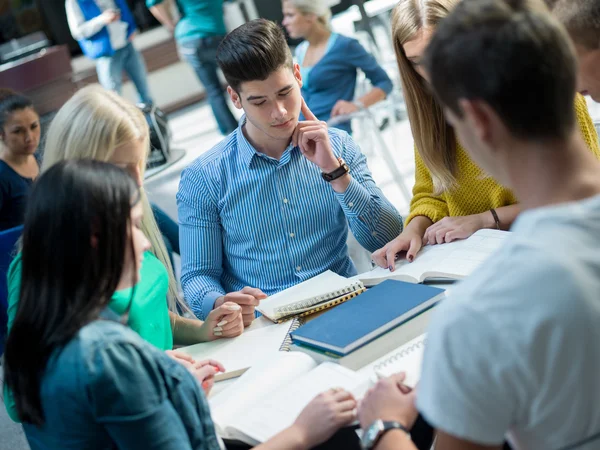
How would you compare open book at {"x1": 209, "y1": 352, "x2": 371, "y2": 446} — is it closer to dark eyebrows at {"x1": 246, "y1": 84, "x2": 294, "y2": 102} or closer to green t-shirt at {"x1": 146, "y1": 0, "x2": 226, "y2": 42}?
dark eyebrows at {"x1": 246, "y1": 84, "x2": 294, "y2": 102}

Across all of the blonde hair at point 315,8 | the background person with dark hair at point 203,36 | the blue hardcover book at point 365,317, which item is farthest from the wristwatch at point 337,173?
the background person with dark hair at point 203,36

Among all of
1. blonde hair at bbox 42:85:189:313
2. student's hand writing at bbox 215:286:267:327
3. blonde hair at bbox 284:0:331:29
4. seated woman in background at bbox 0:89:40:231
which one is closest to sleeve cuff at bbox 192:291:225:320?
student's hand writing at bbox 215:286:267:327

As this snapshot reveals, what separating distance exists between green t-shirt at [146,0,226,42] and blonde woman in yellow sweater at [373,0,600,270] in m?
3.90

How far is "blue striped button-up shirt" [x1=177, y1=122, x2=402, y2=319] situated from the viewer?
2188 mm

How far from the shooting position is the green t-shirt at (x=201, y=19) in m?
5.69

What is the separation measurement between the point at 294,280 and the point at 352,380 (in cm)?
88

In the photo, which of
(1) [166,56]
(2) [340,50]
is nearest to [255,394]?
(2) [340,50]

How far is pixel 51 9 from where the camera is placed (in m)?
8.80

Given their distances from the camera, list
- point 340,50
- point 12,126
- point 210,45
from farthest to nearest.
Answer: point 210,45
point 340,50
point 12,126

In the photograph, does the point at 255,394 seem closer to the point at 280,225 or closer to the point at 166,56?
the point at 280,225

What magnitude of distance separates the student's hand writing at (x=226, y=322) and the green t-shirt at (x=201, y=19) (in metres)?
4.36

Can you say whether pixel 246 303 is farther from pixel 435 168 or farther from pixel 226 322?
pixel 435 168

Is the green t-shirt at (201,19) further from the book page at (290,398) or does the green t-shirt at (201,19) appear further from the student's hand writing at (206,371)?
the book page at (290,398)

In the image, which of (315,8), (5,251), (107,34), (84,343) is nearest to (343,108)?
(315,8)
